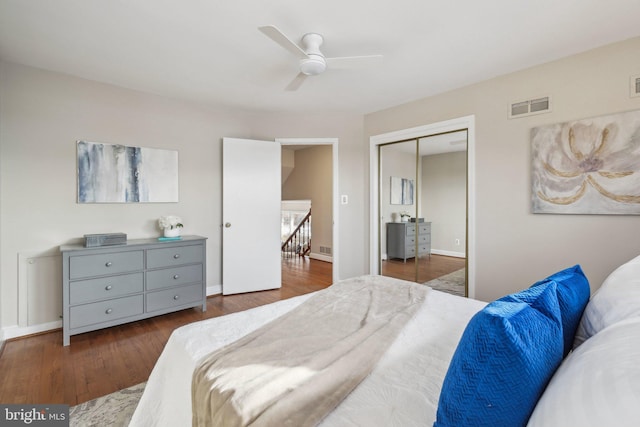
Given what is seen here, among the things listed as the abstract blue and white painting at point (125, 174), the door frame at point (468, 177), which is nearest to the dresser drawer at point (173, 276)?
the abstract blue and white painting at point (125, 174)

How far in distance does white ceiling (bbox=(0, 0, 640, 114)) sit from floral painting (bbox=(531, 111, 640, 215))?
0.65 meters

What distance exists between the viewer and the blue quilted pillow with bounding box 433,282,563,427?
65 centimetres

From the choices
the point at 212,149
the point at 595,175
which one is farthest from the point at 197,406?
the point at 212,149

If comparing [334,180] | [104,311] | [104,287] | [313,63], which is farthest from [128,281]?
[334,180]

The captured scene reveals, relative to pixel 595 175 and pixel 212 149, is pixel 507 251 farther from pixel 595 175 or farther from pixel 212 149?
pixel 212 149

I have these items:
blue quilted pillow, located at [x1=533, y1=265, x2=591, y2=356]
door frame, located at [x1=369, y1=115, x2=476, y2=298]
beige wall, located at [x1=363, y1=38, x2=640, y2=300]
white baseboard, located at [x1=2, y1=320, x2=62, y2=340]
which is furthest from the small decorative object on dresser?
blue quilted pillow, located at [x1=533, y1=265, x2=591, y2=356]

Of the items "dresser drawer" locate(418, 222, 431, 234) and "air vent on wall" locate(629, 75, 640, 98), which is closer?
Answer: "air vent on wall" locate(629, 75, 640, 98)

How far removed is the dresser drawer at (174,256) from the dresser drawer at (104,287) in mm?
175

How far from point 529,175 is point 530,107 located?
63cm

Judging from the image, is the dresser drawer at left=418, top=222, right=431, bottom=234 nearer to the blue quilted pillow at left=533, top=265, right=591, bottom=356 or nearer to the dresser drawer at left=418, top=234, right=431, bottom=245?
the dresser drawer at left=418, top=234, right=431, bottom=245

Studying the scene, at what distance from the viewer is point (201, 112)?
388 cm

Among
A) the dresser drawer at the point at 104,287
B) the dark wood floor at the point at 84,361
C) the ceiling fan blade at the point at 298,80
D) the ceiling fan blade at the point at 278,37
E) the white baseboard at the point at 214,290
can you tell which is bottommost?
the dark wood floor at the point at 84,361

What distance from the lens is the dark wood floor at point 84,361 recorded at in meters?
1.96

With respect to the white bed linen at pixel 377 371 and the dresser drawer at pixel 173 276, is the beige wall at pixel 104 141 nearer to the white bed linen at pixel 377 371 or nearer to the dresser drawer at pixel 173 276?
the dresser drawer at pixel 173 276
